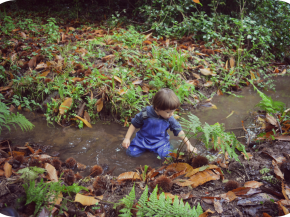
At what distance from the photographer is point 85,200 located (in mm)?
1657

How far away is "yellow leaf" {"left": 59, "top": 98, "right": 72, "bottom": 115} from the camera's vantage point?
3211 mm

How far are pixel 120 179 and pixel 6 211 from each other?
37.4 inches

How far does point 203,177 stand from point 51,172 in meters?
1.48

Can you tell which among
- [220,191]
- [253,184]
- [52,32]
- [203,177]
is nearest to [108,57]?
[52,32]

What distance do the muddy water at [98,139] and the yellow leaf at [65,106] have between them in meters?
0.27

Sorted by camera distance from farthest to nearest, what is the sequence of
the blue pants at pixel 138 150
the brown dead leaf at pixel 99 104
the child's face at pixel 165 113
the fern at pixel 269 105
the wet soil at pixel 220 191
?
the brown dead leaf at pixel 99 104
the blue pants at pixel 138 150
the fern at pixel 269 105
the child's face at pixel 165 113
the wet soil at pixel 220 191

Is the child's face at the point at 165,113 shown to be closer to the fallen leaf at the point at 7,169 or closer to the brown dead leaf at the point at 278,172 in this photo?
the brown dead leaf at the point at 278,172

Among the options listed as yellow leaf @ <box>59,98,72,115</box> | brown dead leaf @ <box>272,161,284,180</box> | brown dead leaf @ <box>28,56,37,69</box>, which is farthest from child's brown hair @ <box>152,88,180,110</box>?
brown dead leaf @ <box>28,56,37,69</box>

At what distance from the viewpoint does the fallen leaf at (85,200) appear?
164 centimetres

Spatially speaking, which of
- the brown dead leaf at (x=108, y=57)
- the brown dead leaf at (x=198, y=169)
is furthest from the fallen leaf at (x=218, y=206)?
the brown dead leaf at (x=108, y=57)

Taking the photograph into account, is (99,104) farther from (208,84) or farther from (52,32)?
(52,32)

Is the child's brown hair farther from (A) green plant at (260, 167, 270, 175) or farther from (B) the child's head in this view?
(A) green plant at (260, 167, 270, 175)

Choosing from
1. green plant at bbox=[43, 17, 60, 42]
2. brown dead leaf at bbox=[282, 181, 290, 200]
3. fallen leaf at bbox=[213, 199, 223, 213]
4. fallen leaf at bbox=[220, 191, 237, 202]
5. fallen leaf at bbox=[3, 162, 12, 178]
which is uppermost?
green plant at bbox=[43, 17, 60, 42]

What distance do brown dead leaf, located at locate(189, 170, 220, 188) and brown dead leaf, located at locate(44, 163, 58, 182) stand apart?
1.30 m
